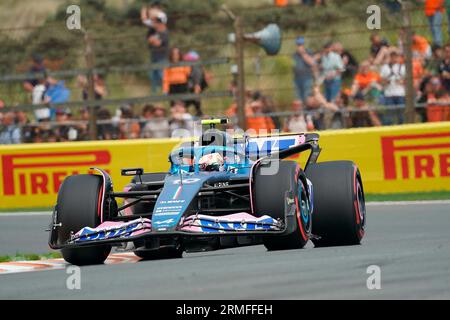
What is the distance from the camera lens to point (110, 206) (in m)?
9.84

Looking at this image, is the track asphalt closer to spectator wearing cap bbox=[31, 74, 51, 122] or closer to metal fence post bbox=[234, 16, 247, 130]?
metal fence post bbox=[234, 16, 247, 130]

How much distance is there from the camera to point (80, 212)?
9469mm

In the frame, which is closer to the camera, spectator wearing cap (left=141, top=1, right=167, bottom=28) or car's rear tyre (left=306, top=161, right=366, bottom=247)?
car's rear tyre (left=306, top=161, right=366, bottom=247)

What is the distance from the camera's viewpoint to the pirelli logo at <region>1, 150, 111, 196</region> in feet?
57.9

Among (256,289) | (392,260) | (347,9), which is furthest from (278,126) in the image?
(256,289)

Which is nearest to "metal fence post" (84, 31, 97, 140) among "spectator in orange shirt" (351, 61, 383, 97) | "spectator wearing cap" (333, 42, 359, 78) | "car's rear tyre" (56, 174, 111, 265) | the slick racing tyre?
"spectator wearing cap" (333, 42, 359, 78)

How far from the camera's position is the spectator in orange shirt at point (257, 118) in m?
17.7

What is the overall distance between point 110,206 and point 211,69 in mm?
11002

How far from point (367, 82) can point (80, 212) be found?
858cm

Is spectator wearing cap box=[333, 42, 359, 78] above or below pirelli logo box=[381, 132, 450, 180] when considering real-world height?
above

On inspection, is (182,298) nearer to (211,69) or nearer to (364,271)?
(364,271)

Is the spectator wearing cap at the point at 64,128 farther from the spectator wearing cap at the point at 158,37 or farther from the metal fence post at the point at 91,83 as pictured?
the spectator wearing cap at the point at 158,37

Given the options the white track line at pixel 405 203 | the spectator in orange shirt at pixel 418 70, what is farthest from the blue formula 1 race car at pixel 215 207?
the spectator in orange shirt at pixel 418 70

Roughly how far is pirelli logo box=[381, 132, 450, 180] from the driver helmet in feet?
20.6
